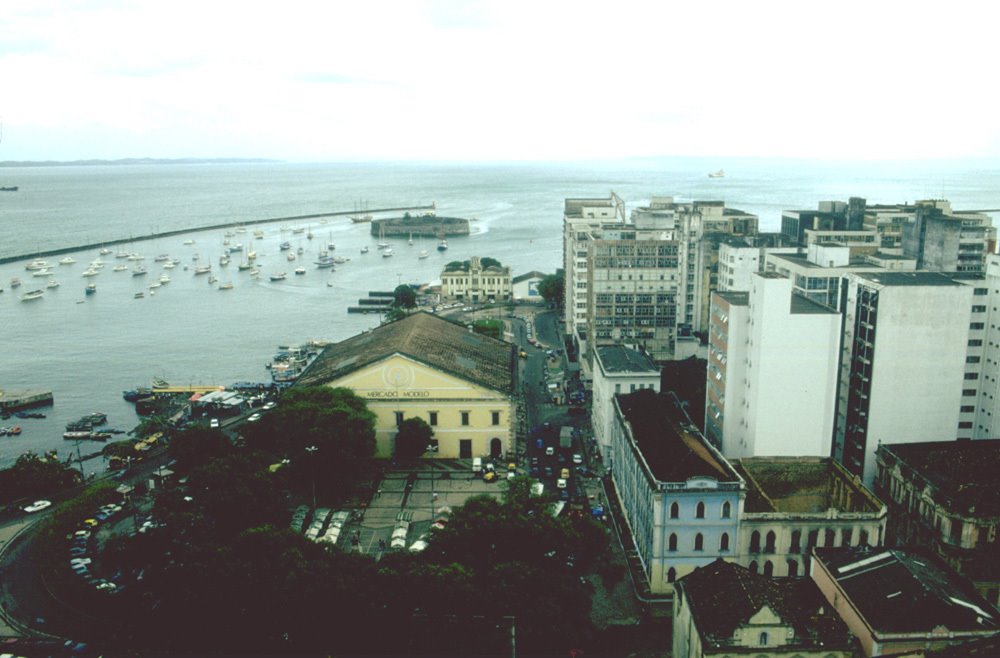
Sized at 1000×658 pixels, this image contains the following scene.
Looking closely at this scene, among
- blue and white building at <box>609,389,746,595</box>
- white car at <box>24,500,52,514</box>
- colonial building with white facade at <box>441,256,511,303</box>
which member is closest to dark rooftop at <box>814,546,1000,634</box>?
blue and white building at <box>609,389,746,595</box>

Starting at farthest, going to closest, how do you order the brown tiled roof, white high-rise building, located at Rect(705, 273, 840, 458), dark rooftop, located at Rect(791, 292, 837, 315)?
1. the brown tiled roof
2. dark rooftop, located at Rect(791, 292, 837, 315)
3. white high-rise building, located at Rect(705, 273, 840, 458)

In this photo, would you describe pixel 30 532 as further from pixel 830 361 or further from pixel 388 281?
pixel 388 281

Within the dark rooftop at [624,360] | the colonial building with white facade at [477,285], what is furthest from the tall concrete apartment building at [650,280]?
the colonial building with white facade at [477,285]

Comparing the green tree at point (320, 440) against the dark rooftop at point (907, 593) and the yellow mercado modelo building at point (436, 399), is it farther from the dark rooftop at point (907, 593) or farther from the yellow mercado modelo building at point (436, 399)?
the dark rooftop at point (907, 593)

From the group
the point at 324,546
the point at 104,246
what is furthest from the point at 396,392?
the point at 104,246

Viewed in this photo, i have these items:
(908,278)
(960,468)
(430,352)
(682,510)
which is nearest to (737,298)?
(908,278)

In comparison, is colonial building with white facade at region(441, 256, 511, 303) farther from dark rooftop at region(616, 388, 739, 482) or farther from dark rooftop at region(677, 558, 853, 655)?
dark rooftop at region(677, 558, 853, 655)

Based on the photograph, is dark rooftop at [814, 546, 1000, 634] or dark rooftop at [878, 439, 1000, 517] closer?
dark rooftop at [814, 546, 1000, 634]
